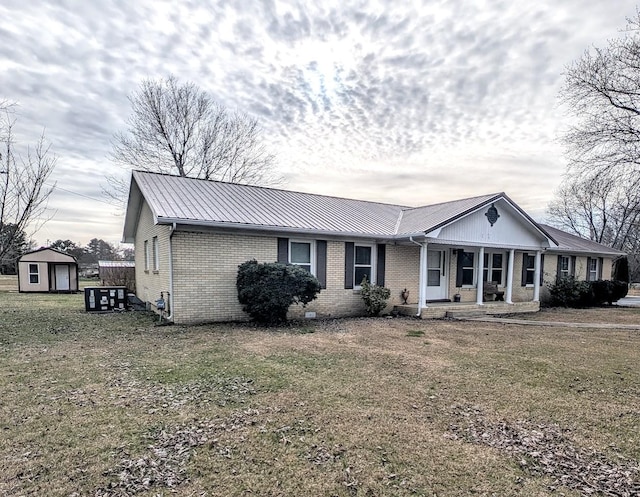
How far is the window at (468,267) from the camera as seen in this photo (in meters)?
14.7

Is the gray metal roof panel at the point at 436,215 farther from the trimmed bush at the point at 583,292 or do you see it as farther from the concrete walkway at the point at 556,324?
the trimmed bush at the point at 583,292

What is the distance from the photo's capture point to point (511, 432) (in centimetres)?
384

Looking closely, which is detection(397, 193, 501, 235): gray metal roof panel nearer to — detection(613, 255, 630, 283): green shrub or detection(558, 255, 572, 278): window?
detection(558, 255, 572, 278): window

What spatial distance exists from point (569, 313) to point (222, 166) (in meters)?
20.9

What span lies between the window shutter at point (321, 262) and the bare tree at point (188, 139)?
15.8 metres

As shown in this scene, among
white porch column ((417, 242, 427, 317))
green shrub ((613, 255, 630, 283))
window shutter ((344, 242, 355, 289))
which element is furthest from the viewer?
green shrub ((613, 255, 630, 283))

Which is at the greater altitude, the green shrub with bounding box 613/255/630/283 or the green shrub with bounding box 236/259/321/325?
the green shrub with bounding box 236/259/321/325

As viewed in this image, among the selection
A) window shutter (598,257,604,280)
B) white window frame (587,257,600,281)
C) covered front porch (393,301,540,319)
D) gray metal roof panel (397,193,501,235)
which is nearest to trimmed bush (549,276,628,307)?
white window frame (587,257,600,281)

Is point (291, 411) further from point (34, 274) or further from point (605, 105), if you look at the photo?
point (34, 274)

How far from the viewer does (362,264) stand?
12359 millimetres

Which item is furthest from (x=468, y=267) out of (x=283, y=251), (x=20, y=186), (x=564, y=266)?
(x=20, y=186)

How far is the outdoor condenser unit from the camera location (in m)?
12.5

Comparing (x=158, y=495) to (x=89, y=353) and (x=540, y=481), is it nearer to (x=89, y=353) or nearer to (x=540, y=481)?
(x=540, y=481)

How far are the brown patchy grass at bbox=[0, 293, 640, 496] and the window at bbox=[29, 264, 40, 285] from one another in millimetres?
14983
